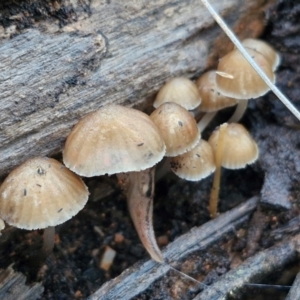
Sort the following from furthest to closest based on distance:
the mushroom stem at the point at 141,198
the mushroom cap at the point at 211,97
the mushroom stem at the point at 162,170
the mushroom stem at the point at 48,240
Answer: the mushroom stem at the point at 162,170
the mushroom cap at the point at 211,97
the mushroom stem at the point at 141,198
the mushroom stem at the point at 48,240

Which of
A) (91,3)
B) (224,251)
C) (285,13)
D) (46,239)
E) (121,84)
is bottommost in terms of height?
(224,251)

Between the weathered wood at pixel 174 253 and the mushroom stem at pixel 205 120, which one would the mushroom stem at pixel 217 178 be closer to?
the weathered wood at pixel 174 253

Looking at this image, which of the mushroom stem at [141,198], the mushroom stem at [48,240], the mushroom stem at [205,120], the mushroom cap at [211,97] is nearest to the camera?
the mushroom stem at [48,240]

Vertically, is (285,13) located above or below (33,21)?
below

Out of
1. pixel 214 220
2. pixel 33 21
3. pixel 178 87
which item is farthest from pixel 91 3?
pixel 214 220

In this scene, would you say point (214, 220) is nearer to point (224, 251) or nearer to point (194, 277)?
point (224, 251)

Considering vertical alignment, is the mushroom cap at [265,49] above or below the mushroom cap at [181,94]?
below

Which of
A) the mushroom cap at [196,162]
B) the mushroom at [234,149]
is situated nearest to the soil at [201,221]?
the mushroom at [234,149]

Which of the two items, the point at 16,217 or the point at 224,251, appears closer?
the point at 16,217
